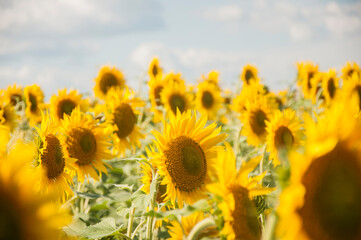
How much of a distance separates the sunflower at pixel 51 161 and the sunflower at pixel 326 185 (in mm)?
1726

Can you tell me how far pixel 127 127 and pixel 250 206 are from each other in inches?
111

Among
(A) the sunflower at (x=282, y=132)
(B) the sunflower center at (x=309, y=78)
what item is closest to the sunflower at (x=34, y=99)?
(A) the sunflower at (x=282, y=132)

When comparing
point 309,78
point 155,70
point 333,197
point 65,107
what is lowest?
point 333,197

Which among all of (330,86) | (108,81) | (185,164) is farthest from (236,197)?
(330,86)

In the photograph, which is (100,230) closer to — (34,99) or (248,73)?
(34,99)

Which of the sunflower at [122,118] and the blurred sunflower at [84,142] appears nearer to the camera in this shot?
the blurred sunflower at [84,142]

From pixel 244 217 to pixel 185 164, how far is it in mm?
837

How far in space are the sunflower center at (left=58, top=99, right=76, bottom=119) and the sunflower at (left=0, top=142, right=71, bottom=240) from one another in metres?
3.48

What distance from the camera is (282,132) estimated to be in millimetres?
A: 4066

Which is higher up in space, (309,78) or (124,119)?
(309,78)

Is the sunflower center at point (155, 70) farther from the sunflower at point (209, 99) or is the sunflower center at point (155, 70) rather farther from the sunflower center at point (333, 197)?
the sunflower center at point (333, 197)

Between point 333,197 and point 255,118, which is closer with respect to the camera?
point 333,197

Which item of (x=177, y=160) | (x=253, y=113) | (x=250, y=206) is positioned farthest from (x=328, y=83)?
(x=250, y=206)

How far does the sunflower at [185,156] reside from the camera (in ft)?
7.52
